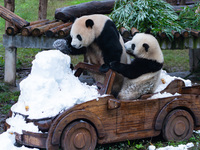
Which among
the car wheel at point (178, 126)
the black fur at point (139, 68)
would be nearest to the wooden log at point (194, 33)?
the black fur at point (139, 68)

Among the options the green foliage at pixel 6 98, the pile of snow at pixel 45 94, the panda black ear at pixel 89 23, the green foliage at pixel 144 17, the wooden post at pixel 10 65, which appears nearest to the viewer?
the pile of snow at pixel 45 94

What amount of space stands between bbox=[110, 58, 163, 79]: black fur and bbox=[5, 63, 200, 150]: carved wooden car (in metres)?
0.22

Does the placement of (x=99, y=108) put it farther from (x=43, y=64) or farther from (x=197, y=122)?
(x=197, y=122)

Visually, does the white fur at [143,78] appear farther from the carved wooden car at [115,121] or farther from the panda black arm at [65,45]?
the panda black arm at [65,45]

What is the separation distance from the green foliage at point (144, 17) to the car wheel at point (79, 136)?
10.8ft

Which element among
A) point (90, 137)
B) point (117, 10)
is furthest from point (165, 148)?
point (117, 10)

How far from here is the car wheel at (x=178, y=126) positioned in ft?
12.1

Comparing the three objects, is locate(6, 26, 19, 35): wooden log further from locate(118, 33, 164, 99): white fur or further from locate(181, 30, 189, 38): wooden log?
locate(181, 30, 189, 38): wooden log

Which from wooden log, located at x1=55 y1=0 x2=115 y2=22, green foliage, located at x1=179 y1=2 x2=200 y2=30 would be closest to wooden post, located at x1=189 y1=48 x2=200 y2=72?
green foliage, located at x1=179 y1=2 x2=200 y2=30

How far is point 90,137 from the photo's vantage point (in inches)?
128

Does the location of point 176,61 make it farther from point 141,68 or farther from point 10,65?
point 141,68

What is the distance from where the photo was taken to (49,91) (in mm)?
3270

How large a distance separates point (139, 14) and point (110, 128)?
3.35 metres

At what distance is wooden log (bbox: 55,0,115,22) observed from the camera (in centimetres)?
697
